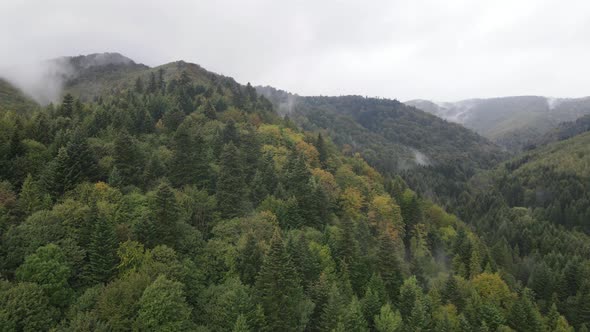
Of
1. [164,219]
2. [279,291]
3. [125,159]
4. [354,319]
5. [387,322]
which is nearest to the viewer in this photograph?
[279,291]

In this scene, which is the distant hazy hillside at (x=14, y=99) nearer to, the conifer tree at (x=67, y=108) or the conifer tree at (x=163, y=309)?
the conifer tree at (x=67, y=108)

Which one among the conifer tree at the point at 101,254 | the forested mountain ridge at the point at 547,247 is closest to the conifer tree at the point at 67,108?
the conifer tree at the point at 101,254

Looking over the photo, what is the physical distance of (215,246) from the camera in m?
63.1

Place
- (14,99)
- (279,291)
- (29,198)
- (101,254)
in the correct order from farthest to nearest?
(14,99), (29,198), (279,291), (101,254)

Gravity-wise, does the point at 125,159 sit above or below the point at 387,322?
above

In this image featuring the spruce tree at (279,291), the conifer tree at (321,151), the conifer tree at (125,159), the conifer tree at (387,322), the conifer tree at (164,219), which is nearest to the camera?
the spruce tree at (279,291)

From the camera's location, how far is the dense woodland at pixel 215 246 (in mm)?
49031

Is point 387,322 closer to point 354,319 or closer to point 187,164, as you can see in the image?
point 354,319

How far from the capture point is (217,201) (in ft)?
249

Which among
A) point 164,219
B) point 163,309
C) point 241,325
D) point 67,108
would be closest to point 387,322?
point 241,325

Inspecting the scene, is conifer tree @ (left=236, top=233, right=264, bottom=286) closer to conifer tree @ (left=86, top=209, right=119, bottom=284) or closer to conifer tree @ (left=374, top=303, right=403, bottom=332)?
conifer tree @ (left=86, top=209, right=119, bottom=284)

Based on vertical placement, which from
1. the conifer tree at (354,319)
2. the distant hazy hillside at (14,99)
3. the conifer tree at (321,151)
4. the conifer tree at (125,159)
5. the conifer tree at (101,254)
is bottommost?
the conifer tree at (354,319)

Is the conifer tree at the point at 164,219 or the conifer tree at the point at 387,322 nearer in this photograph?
the conifer tree at the point at 387,322

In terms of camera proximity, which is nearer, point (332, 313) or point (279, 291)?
point (279, 291)
